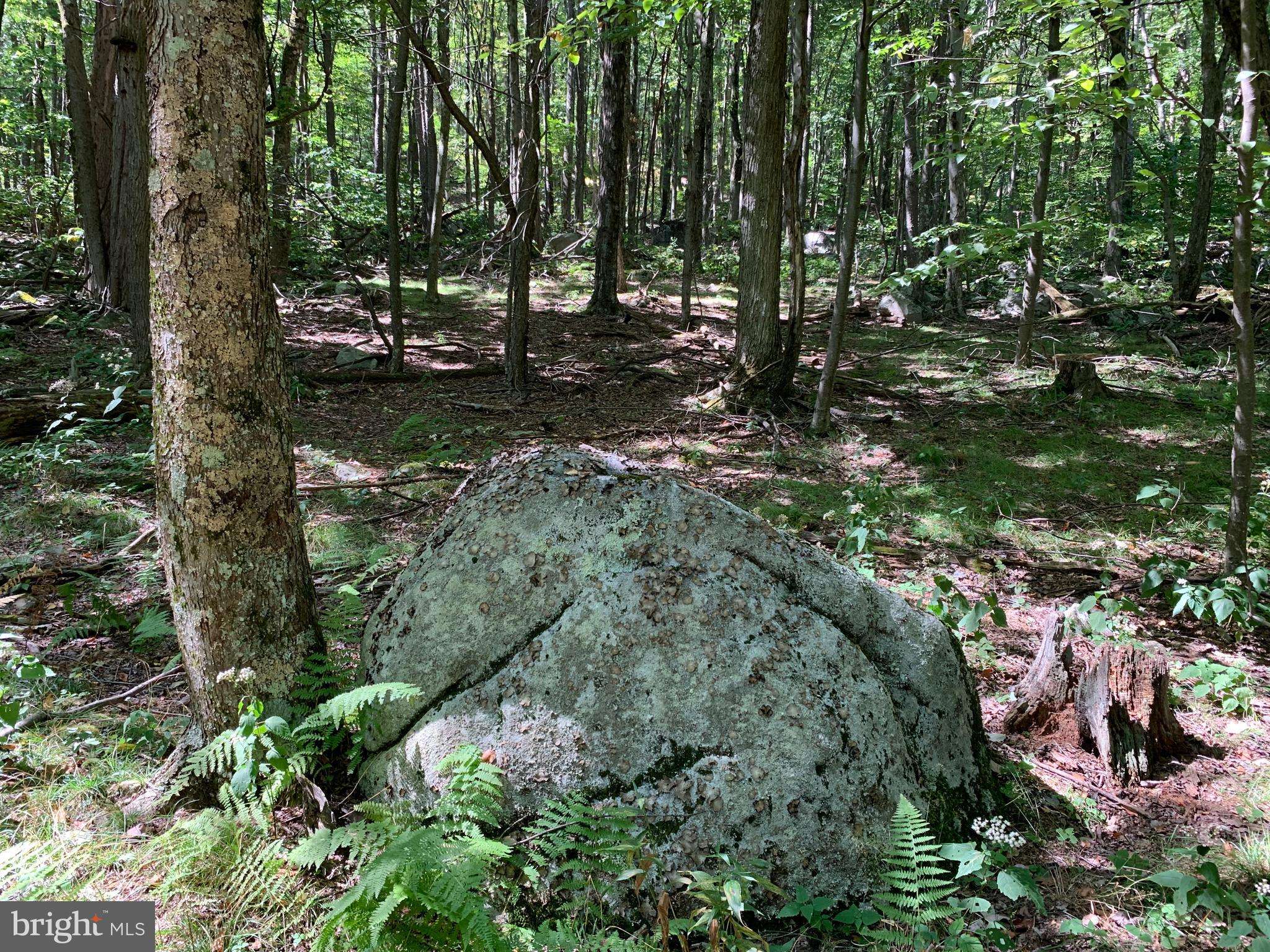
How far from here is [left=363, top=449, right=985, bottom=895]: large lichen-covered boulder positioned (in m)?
2.31

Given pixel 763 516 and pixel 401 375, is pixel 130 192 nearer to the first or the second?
pixel 401 375

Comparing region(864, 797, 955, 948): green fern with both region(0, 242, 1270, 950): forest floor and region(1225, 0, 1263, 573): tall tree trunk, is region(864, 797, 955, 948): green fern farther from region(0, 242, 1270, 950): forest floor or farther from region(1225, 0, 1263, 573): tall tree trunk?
region(1225, 0, 1263, 573): tall tree trunk

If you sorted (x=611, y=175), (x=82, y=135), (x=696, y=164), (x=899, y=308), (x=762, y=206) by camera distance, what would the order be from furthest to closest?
1. (x=899, y=308)
2. (x=611, y=175)
3. (x=696, y=164)
4. (x=82, y=135)
5. (x=762, y=206)

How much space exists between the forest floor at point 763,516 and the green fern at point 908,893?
36 cm

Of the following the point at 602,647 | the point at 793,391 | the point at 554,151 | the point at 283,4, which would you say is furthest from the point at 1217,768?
the point at 554,151

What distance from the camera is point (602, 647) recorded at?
2.53m

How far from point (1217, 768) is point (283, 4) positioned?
20186mm

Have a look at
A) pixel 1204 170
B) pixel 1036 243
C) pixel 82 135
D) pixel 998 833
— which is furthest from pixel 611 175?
pixel 998 833

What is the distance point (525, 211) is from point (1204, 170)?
39.8 feet

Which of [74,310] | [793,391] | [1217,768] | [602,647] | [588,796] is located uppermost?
[74,310]

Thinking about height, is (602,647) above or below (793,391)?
below

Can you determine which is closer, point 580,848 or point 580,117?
point 580,848

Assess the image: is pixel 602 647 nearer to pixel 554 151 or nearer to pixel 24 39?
pixel 554 151

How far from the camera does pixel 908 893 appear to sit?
88.4 inches
